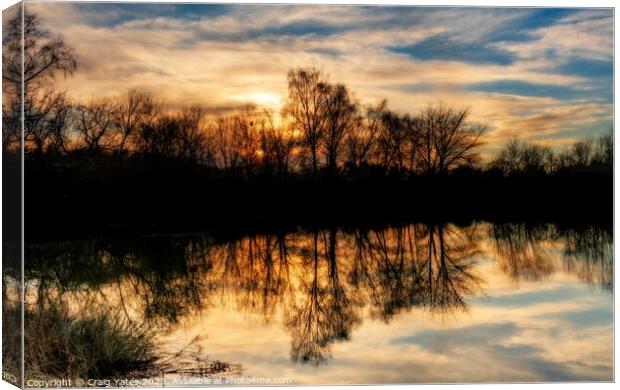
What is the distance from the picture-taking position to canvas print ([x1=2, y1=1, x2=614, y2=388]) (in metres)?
6.08

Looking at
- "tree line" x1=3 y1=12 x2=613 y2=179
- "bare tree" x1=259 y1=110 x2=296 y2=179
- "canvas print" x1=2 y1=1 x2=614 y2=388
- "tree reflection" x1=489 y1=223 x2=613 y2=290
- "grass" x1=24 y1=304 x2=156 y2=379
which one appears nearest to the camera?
"grass" x1=24 y1=304 x2=156 y2=379

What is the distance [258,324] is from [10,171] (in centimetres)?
201

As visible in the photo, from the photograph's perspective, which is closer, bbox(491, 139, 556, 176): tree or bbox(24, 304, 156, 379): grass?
bbox(24, 304, 156, 379): grass

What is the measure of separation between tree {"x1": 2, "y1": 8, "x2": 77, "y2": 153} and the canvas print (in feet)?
0.06

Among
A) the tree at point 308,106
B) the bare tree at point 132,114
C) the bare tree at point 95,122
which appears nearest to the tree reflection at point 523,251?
the tree at point 308,106

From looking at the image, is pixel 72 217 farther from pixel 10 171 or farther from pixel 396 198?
pixel 396 198

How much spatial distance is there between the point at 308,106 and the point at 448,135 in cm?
111

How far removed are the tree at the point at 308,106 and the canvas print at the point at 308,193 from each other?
17 millimetres

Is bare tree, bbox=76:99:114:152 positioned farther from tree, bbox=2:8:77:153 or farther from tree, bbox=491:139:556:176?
tree, bbox=491:139:556:176

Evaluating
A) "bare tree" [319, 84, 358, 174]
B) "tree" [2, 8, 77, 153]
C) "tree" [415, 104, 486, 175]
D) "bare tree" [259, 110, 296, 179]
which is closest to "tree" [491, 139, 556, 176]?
"tree" [415, 104, 486, 175]

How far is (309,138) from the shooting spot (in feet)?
22.6

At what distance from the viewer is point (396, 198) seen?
266 inches

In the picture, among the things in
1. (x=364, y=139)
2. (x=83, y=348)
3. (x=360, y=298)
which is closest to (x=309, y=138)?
(x=364, y=139)

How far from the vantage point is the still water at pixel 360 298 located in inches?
240
